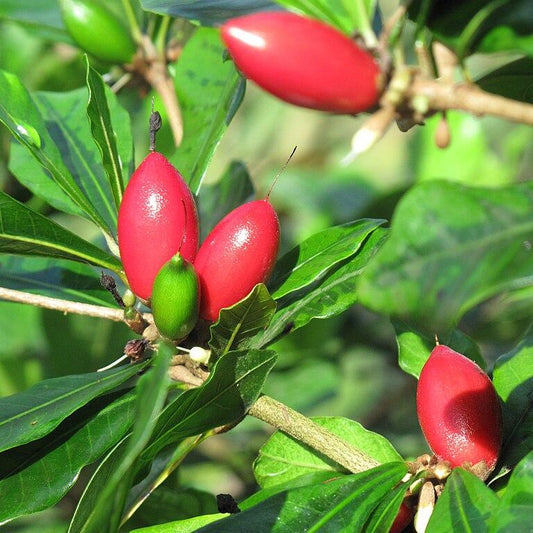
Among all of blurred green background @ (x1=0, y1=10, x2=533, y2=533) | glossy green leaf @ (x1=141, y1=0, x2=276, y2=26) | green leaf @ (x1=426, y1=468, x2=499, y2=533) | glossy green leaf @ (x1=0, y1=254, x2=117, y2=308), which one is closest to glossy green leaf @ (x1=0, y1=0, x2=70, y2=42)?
blurred green background @ (x1=0, y1=10, x2=533, y2=533)

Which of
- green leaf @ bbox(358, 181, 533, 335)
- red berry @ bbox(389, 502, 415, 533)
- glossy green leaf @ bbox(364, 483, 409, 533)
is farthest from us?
red berry @ bbox(389, 502, 415, 533)

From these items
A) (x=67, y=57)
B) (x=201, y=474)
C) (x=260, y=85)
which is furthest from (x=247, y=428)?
(x=260, y=85)

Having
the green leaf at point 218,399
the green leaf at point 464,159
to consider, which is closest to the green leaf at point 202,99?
the green leaf at point 218,399

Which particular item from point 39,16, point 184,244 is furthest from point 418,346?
point 39,16

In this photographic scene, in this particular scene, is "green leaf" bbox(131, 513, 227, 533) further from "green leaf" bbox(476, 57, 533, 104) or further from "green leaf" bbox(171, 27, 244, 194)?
"green leaf" bbox(476, 57, 533, 104)

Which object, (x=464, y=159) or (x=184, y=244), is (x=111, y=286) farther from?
(x=464, y=159)

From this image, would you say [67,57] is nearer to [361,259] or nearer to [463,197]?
[361,259]
